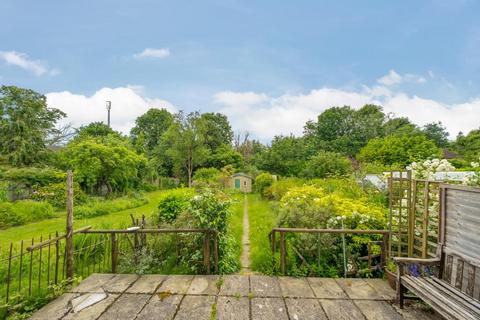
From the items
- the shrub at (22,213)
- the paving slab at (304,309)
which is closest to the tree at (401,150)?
the paving slab at (304,309)

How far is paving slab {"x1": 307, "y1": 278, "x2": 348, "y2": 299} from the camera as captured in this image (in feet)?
11.6

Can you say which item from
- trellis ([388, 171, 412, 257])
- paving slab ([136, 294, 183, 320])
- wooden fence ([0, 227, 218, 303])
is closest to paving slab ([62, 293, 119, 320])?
paving slab ([136, 294, 183, 320])

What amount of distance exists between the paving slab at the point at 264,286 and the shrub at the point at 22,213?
33.0ft

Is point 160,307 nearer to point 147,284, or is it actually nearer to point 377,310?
point 147,284

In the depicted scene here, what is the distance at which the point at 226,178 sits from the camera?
2195 cm

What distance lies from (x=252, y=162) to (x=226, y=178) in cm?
622

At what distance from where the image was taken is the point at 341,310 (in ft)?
10.4

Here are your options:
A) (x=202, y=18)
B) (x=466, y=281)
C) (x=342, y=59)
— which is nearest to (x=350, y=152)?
(x=342, y=59)

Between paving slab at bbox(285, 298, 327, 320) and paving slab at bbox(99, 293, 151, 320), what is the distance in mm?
2091

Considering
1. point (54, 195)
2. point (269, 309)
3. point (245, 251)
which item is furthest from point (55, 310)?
point (54, 195)

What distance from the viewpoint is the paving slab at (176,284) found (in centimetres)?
371

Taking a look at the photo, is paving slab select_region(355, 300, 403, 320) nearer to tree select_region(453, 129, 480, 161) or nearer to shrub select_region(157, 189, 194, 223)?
shrub select_region(157, 189, 194, 223)

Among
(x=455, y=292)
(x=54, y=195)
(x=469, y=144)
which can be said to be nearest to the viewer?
(x=455, y=292)

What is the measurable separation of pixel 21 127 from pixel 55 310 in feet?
62.2
